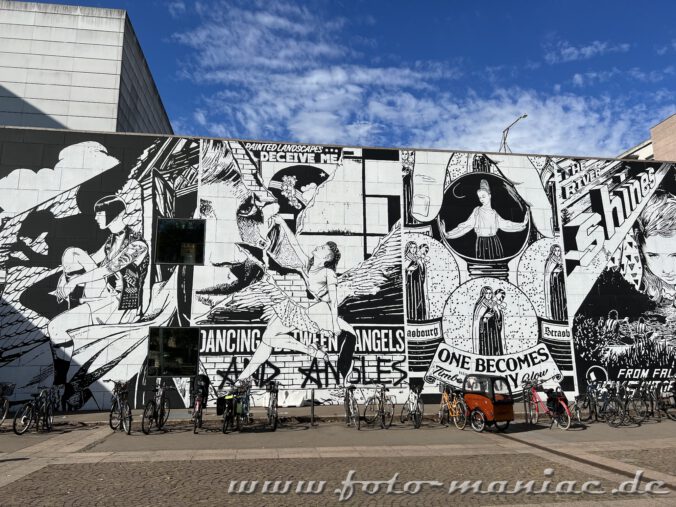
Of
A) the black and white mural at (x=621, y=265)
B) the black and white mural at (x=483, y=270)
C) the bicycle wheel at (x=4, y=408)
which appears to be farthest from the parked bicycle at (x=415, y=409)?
the bicycle wheel at (x=4, y=408)

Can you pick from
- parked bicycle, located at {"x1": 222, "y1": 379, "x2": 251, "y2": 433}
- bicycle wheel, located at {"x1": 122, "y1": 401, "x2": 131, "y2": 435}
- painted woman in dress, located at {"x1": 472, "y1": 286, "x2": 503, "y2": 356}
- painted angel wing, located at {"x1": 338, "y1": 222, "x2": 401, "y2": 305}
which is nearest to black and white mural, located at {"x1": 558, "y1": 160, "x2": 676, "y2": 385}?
painted woman in dress, located at {"x1": 472, "y1": 286, "x2": 503, "y2": 356}

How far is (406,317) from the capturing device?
62.3 feet

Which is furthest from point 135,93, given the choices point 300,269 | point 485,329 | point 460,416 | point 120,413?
point 460,416

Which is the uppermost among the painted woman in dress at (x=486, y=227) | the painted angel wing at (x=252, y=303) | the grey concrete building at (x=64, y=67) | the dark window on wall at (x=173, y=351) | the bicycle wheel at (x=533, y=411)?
the grey concrete building at (x=64, y=67)

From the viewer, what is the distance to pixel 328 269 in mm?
19016

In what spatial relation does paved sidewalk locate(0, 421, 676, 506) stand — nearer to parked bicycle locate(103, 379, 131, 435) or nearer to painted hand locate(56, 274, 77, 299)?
parked bicycle locate(103, 379, 131, 435)

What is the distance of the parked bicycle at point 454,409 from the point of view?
549 inches

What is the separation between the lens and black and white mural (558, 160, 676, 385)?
65.1 feet

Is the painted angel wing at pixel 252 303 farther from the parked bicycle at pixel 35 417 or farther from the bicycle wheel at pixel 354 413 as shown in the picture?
the parked bicycle at pixel 35 417

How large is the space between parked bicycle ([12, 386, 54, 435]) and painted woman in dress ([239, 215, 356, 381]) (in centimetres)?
613

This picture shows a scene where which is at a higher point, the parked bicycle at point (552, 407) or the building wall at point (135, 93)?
the building wall at point (135, 93)

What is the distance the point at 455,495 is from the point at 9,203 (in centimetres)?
1811

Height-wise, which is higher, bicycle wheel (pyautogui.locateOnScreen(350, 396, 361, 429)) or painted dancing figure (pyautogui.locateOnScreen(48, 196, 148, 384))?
painted dancing figure (pyautogui.locateOnScreen(48, 196, 148, 384))

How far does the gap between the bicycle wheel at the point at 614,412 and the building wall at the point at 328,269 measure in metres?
4.52
